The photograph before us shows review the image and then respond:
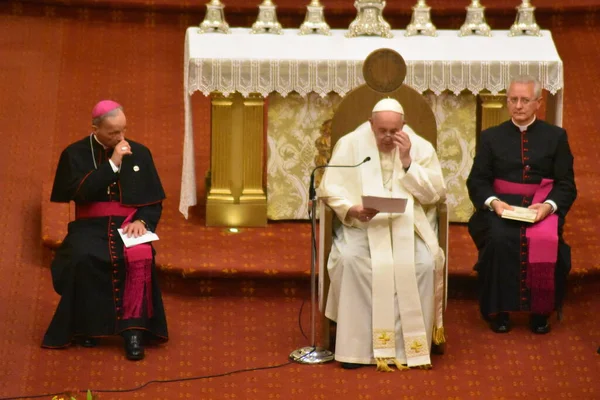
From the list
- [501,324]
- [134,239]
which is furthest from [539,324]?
[134,239]

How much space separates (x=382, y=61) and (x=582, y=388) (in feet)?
7.05

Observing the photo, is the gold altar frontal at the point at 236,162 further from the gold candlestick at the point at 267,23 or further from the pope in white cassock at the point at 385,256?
the pope in white cassock at the point at 385,256

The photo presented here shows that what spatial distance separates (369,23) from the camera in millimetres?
9445

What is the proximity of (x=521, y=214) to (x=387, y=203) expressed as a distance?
1.03 meters

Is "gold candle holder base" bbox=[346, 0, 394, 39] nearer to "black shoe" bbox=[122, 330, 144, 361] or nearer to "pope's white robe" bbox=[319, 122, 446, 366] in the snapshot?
"pope's white robe" bbox=[319, 122, 446, 366]

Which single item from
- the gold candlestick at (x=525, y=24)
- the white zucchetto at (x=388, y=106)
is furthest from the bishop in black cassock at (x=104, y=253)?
the gold candlestick at (x=525, y=24)

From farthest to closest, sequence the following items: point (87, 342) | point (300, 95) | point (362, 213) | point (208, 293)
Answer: point (300, 95) < point (208, 293) < point (87, 342) < point (362, 213)

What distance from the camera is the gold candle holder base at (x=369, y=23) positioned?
9414 millimetres

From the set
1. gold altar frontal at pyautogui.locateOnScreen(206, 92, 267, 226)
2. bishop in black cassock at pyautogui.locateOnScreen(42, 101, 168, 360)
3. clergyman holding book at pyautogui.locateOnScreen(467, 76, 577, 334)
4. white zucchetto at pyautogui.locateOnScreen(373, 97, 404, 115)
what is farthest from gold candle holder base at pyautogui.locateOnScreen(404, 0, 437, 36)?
bishop in black cassock at pyautogui.locateOnScreen(42, 101, 168, 360)

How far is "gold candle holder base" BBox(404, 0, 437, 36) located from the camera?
9.44 meters

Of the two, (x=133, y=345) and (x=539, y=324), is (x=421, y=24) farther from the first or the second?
(x=133, y=345)

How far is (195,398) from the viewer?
6.96 m

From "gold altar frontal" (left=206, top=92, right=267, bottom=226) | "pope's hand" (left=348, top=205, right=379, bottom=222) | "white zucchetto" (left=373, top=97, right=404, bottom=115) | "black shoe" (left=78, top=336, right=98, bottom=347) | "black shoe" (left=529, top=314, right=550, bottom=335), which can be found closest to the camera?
"pope's hand" (left=348, top=205, right=379, bottom=222)

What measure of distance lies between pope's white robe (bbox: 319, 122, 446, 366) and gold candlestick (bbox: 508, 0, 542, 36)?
2.18m
